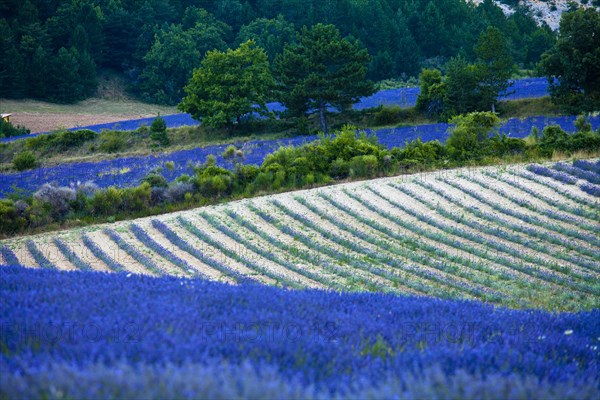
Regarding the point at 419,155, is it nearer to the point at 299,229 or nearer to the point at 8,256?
the point at 299,229

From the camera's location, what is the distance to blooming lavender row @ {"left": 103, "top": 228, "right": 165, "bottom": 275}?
13634 mm

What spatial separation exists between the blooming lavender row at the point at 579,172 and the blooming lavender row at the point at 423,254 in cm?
752

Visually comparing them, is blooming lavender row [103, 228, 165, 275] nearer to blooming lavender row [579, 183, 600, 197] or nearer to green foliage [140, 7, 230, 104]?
blooming lavender row [579, 183, 600, 197]

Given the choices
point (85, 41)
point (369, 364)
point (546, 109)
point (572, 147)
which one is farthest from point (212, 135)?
point (369, 364)

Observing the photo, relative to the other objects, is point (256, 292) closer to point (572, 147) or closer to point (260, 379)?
point (260, 379)

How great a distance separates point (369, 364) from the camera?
423 centimetres

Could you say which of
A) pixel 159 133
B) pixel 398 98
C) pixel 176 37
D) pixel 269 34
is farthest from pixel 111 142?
pixel 269 34

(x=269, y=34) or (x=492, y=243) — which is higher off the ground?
(x=269, y=34)

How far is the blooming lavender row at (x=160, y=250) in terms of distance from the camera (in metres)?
13.5

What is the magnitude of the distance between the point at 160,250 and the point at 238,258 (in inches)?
81.9

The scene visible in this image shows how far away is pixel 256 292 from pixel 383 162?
16598 millimetres

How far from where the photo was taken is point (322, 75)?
40.6 metres

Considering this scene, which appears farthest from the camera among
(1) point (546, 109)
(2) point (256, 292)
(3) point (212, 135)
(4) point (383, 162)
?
(3) point (212, 135)

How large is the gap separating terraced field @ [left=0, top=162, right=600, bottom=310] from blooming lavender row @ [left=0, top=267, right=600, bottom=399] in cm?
432
